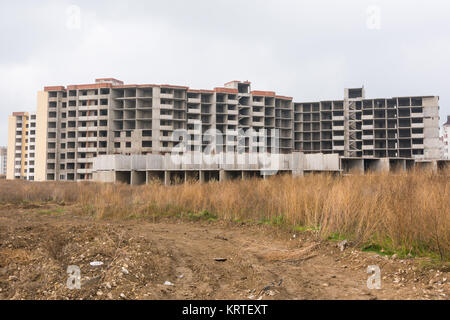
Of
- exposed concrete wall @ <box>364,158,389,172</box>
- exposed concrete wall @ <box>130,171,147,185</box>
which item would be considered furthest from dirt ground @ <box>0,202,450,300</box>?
exposed concrete wall @ <box>364,158,389,172</box>

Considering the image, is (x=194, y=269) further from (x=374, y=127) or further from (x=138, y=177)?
(x=374, y=127)

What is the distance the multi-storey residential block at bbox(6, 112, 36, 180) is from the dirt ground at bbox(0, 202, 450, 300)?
3219 inches

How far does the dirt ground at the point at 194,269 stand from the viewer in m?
3.94

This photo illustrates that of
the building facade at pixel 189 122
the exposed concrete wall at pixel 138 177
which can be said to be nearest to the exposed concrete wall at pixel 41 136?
the building facade at pixel 189 122

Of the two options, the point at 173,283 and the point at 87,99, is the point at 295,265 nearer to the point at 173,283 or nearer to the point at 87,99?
the point at 173,283

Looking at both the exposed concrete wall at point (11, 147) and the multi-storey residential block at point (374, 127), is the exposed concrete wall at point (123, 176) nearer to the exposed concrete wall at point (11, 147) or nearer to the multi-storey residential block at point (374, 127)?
the multi-storey residential block at point (374, 127)

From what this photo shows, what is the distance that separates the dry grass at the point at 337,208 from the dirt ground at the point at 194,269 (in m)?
0.53

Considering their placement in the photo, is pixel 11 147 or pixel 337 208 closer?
pixel 337 208

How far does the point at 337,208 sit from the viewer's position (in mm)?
6516

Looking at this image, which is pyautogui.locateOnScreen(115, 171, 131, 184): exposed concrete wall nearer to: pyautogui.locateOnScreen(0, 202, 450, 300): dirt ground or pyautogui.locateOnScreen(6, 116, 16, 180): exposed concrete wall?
pyautogui.locateOnScreen(0, 202, 450, 300): dirt ground

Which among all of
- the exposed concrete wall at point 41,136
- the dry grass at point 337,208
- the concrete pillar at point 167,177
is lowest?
the dry grass at point 337,208

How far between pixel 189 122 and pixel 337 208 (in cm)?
5364

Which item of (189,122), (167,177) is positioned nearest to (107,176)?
(167,177)

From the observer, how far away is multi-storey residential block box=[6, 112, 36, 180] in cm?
7819
